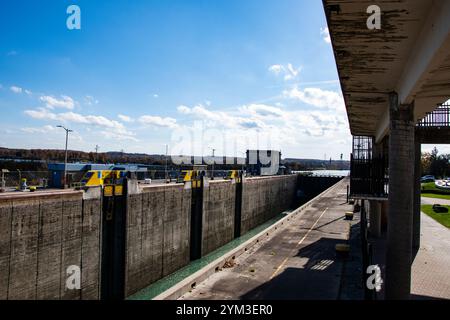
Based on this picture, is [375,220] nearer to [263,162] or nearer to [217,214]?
[217,214]

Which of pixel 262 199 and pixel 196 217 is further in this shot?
pixel 262 199

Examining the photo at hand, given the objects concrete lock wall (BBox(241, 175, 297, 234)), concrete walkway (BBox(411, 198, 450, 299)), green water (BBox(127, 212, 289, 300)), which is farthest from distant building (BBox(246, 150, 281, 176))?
concrete walkway (BBox(411, 198, 450, 299))

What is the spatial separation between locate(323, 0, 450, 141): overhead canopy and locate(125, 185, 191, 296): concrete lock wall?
45.2 ft

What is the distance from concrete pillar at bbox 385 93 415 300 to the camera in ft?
34.0

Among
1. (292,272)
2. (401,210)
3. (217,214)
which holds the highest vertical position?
(401,210)

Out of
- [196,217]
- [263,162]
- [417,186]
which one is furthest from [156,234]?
[263,162]

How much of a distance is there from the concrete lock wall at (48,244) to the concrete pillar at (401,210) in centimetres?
1276

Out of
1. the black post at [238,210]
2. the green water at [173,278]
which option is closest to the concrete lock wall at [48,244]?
the green water at [173,278]

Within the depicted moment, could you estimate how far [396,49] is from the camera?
812 centimetres

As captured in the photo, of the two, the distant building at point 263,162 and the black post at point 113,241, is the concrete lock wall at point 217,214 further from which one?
the distant building at point 263,162

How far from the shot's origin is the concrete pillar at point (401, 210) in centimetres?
1038

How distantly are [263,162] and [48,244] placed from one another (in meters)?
79.2
